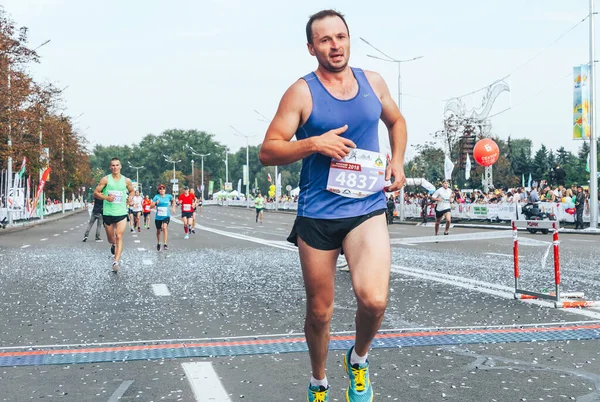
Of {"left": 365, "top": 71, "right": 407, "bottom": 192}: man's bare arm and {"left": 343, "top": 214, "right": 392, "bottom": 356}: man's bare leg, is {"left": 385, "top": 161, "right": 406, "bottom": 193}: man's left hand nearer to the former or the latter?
{"left": 365, "top": 71, "right": 407, "bottom": 192}: man's bare arm

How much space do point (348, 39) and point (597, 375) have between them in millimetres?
2747

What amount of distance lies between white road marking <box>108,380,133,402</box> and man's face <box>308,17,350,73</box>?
7.49 ft

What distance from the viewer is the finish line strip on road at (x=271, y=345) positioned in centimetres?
623

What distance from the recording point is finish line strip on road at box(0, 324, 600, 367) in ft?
20.4

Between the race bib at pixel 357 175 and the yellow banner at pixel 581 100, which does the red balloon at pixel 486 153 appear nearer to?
the yellow banner at pixel 581 100

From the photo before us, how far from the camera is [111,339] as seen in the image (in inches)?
280

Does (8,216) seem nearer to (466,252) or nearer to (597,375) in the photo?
(466,252)

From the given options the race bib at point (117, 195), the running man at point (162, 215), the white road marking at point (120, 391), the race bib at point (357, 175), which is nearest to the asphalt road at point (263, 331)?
the white road marking at point (120, 391)

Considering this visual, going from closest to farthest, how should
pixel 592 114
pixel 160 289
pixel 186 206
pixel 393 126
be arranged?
pixel 393 126, pixel 160 289, pixel 186 206, pixel 592 114

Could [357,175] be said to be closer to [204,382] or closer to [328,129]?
[328,129]

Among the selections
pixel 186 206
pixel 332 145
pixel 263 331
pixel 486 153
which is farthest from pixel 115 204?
pixel 486 153

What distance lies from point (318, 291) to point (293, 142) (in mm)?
762

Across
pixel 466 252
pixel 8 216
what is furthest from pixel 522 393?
pixel 8 216

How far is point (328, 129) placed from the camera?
13.8ft
